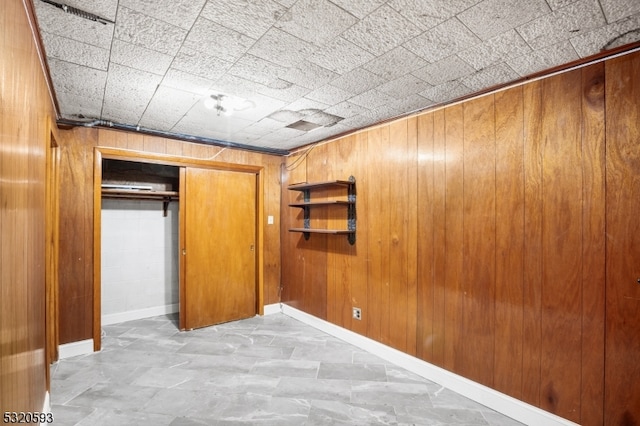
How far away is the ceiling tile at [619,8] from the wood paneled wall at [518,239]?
16.7 inches

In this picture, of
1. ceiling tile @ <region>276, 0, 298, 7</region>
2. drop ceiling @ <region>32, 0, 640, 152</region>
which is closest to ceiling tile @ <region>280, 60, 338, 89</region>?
drop ceiling @ <region>32, 0, 640, 152</region>

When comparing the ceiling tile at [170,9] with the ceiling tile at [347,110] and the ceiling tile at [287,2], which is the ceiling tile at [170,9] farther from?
the ceiling tile at [347,110]

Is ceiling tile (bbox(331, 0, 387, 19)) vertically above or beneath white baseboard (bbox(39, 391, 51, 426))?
above

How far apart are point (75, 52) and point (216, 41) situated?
894 millimetres

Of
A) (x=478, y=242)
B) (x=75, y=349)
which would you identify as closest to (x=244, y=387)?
(x=75, y=349)

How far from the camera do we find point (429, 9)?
1414 mm

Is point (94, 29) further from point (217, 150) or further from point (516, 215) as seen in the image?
point (516, 215)

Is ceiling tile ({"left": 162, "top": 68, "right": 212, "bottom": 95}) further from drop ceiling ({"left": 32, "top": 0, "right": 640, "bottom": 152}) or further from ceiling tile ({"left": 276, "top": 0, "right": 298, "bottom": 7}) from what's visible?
ceiling tile ({"left": 276, "top": 0, "right": 298, "bottom": 7})

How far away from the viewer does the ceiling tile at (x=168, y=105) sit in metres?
2.39

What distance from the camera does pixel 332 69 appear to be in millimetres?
1982

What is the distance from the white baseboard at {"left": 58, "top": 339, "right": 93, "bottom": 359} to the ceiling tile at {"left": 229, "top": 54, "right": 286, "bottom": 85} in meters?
3.04

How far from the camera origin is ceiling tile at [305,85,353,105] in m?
2.30

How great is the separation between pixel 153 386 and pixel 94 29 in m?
2.53

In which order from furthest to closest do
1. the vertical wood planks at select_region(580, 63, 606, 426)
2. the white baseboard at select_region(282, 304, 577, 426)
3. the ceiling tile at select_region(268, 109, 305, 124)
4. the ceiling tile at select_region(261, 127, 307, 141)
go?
the ceiling tile at select_region(261, 127, 307, 141) < the ceiling tile at select_region(268, 109, 305, 124) < the white baseboard at select_region(282, 304, 577, 426) < the vertical wood planks at select_region(580, 63, 606, 426)
